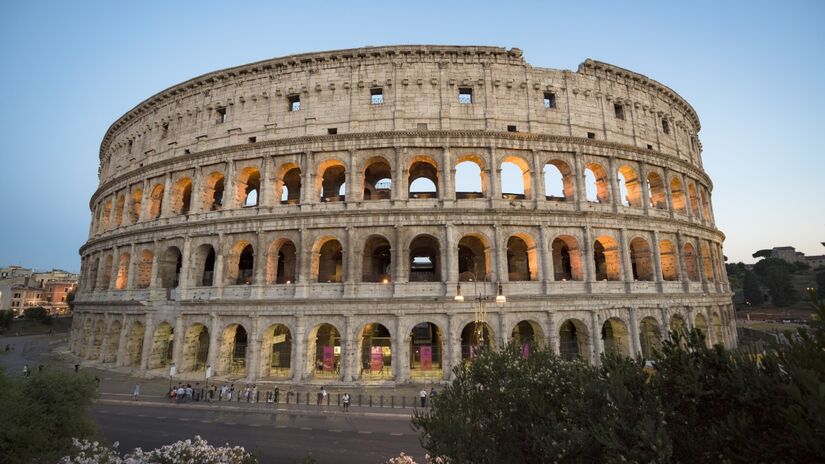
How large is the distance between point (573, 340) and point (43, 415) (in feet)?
91.9

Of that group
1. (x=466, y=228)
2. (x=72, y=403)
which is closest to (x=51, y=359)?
(x=72, y=403)

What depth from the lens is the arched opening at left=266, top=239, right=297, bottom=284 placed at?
82.4 ft

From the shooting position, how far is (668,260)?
27.7 metres

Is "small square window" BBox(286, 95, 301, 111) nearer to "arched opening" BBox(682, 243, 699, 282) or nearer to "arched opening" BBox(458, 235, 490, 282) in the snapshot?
"arched opening" BBox(458, 235, 490, 282)

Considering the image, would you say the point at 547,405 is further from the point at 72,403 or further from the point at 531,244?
the point at 531,244

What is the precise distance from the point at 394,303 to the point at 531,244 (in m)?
9.80

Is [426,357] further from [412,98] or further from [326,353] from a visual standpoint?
[412,98]

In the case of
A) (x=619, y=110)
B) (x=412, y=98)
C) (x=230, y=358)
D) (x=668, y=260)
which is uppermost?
(x=619, y=110)

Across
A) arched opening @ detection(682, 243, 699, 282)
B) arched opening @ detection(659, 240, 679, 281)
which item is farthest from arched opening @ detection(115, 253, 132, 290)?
arched opening @ detection(682, 243, 699, 282)

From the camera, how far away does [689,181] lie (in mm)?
30875

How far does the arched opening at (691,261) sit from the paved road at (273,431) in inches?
991

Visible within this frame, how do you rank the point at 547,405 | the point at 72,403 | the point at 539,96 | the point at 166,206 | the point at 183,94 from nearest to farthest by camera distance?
the point at 547,405 < the point at 72,403 < the point at 539,96 < the point at 166,206 < the point at 183,94

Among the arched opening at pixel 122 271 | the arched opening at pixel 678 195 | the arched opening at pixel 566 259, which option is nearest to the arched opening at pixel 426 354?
the arched opening at pixel 566 259

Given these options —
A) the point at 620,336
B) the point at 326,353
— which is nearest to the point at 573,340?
the point at 620,336
